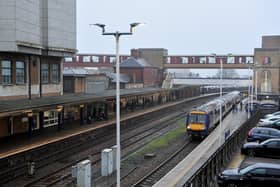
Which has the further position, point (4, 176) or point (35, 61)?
point (35, 61)

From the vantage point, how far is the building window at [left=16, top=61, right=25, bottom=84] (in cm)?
3108

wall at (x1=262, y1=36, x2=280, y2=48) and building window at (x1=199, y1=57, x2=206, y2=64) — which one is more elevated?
wall at (x1=262, y1=36, x2=280, y2=48)

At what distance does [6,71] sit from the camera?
97.6 feet

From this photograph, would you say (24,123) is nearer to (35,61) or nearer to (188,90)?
(35,61)

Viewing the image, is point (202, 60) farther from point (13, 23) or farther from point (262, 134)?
point (13, 23)

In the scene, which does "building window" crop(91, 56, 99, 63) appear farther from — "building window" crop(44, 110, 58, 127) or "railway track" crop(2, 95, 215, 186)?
"building window" crop(44, 110, 58, 127)

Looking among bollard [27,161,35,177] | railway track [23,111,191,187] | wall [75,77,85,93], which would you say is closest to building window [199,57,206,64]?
railway track [23,111,191,187]

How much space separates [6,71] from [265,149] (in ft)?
63.5

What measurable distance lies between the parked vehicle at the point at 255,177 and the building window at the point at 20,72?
20.5 metres

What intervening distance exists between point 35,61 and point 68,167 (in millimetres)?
14103

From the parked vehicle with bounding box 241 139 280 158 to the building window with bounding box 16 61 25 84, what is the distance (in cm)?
1830

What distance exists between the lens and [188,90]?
81875 mm

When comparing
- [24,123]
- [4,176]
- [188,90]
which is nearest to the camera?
[4,176]

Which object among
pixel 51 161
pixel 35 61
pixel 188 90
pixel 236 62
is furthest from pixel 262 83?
pixel 51 161
